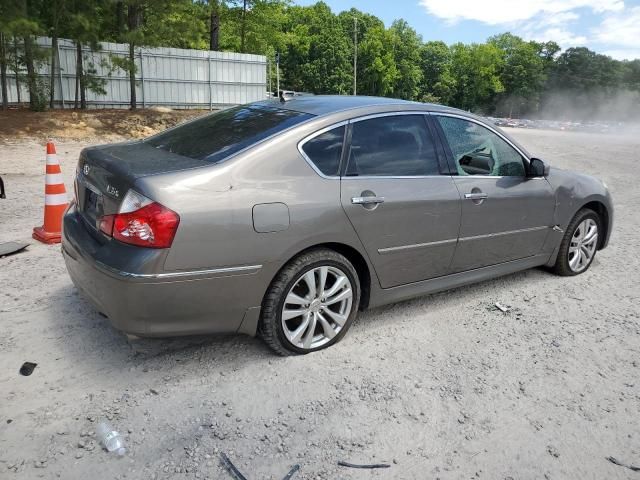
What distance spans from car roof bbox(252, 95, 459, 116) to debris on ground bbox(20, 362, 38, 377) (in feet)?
7.67

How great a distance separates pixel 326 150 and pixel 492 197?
4.99 ft

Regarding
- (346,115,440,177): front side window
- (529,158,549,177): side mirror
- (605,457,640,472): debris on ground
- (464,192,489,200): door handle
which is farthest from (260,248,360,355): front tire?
(529,158,549,177): side mirror

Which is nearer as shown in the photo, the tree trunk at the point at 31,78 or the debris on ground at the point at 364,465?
the debris on ground at the point at 364,465

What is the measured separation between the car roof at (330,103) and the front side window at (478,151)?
0.60 feet

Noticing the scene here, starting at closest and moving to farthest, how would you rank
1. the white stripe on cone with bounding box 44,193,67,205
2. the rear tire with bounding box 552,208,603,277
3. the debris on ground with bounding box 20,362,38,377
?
the debris on ground with bounding box 20,362,38,377, the rear tire with bounding box 552,208,603,277, the white stripe on cone with bounding box 44,193,67,205

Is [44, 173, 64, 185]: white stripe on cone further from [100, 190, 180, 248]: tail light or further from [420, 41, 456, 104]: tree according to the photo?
[420, 41, 456, 104]: tree

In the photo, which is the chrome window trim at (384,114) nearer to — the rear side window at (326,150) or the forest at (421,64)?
the rear side window at (326,150)

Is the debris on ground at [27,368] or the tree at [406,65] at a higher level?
the tree at [406,65]

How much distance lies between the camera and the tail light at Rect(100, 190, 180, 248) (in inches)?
111

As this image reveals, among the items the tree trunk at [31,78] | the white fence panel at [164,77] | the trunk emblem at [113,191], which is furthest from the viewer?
the white fence panel at [164,77]

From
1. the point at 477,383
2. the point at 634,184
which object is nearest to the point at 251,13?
the point at 634,184

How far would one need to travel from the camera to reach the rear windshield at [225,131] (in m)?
3.32

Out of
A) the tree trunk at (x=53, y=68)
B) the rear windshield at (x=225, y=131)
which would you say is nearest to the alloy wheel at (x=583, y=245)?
the rear windshield at (x=225, y=131)

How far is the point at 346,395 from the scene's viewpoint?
306 centimetres
